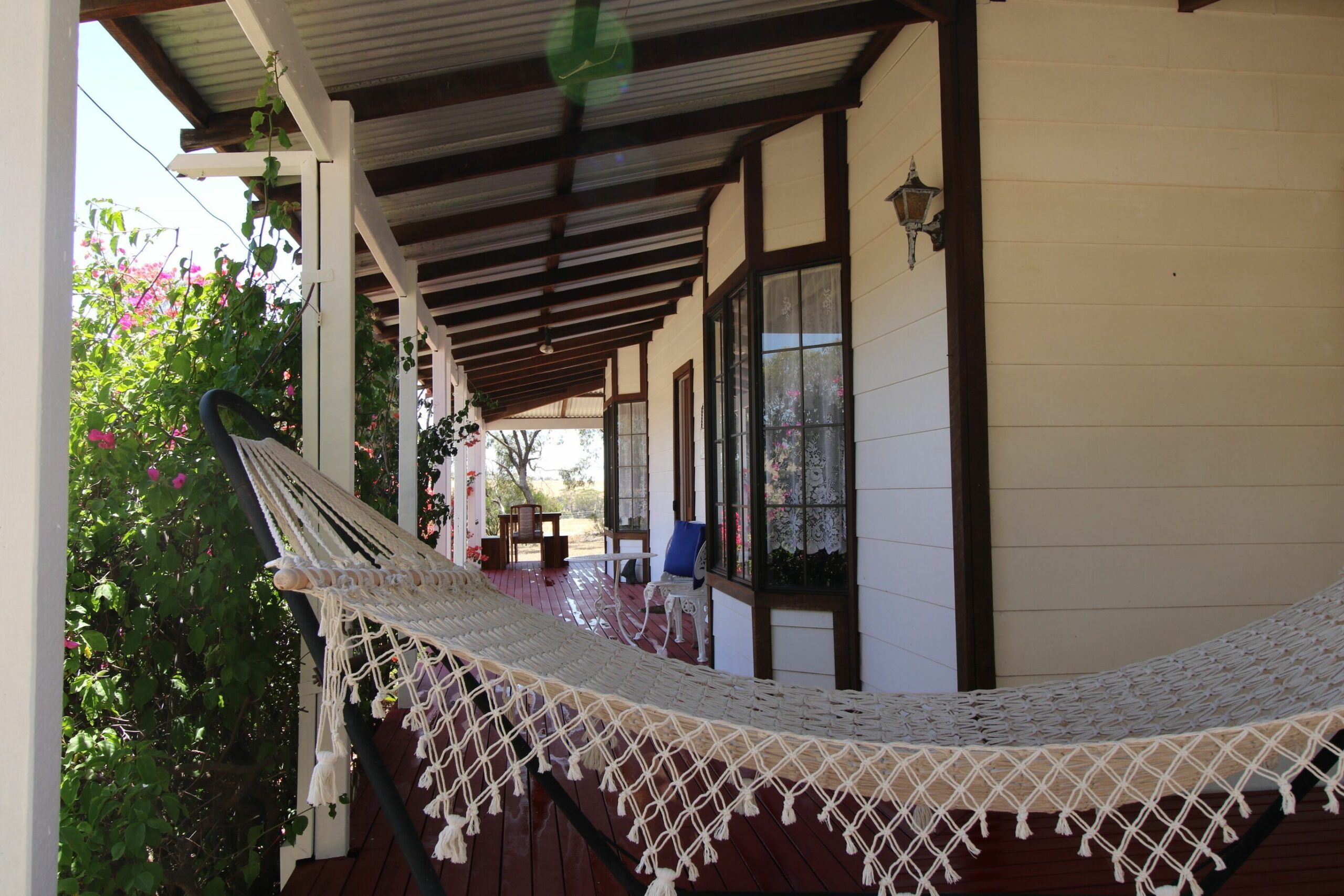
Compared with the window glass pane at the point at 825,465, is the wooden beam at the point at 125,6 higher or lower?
higher

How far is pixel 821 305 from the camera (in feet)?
14.1

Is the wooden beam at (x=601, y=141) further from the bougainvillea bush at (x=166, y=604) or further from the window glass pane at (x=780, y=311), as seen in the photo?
the bougainvillea bush at (x=166, y=604)

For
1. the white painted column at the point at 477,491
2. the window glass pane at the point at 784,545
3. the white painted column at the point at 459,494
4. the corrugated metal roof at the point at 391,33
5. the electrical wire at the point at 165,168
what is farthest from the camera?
the white painted column at the point at 477,491

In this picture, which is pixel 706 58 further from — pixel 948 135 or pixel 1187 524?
pixel 1187 524

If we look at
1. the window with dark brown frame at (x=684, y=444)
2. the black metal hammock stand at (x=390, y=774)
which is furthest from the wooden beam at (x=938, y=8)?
the window with dark brown frame at (x=684, y=444)

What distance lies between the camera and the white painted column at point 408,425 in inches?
188

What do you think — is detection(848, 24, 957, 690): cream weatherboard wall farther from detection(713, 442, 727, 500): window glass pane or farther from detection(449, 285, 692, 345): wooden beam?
detection(449, 285, 692, 345): wooden beam

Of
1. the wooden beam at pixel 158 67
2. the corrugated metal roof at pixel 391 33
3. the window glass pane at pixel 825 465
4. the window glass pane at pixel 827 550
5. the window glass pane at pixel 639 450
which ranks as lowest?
the window glass pane at pixel 827 550

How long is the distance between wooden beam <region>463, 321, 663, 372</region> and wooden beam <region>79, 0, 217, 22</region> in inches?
271

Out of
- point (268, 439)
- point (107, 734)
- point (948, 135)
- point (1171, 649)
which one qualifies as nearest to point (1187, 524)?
point (1171, 649)

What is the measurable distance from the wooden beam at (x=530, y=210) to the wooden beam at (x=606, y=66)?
1.38m

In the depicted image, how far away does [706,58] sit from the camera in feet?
10.7

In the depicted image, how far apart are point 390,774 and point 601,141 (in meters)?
2.91

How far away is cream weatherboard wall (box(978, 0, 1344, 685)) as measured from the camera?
119 inches
